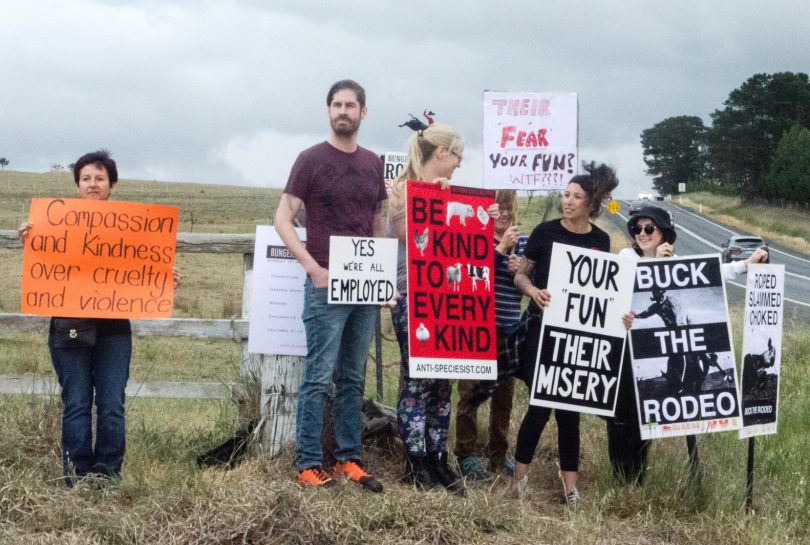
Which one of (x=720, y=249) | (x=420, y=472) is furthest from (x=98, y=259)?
(x=720, y=249)

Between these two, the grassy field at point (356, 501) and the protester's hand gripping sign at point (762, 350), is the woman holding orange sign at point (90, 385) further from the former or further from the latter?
the protester's hand gripping sign at point (762, 350)

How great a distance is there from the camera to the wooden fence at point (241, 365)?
6.86 metres

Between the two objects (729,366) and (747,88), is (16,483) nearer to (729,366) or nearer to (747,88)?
(729,366)

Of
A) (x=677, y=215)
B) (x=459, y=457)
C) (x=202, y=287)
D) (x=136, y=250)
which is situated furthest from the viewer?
(x=677, y=215)

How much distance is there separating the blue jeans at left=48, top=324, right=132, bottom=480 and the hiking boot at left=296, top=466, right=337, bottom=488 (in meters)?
0.99

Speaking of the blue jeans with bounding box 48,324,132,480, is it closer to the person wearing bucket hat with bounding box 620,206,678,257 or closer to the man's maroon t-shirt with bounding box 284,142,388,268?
the man's maroon t-shirt with bounding box 284,142,388,268

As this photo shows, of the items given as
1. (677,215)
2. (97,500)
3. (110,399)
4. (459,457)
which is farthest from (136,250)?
(677,215)

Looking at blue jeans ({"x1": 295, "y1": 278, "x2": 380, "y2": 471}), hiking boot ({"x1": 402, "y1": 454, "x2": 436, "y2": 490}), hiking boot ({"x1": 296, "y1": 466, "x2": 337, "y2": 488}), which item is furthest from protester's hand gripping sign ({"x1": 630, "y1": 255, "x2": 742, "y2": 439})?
hiking boot ({"x1": 296, "y1": 466, "x2": 337, "y2": 488})

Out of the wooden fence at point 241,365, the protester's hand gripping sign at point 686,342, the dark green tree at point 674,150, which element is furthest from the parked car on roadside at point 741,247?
the dark green tree at point 674,150

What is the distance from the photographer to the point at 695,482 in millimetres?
6152

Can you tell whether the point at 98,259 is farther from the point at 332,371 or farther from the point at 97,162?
the point at 332,371

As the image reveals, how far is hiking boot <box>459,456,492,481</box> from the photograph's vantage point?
6738mm

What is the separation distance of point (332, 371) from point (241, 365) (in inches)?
43.8

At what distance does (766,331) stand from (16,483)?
13.7 ft
